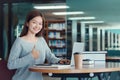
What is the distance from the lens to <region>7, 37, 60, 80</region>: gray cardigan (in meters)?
2.13

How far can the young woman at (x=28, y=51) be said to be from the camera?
2.14 m

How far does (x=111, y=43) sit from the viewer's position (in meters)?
7.32

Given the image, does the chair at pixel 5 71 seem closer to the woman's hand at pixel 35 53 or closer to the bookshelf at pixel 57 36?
the woman's hand at pixel 35 53

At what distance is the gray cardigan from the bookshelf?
5.40m

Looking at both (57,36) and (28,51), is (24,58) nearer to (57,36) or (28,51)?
(28,51)

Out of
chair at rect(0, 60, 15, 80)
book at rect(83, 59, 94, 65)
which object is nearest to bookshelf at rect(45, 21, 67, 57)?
chair at rect(0, 60, 15, 80)

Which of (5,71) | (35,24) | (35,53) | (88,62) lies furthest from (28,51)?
(5,71)

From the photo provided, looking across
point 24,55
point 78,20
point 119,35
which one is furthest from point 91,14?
point 24,55

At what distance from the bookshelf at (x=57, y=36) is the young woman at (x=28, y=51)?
5403mm

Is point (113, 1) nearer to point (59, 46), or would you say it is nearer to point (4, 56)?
point (59, 46)

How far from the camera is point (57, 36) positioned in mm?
8102

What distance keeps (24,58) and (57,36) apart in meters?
5.98

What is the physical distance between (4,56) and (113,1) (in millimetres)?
3500

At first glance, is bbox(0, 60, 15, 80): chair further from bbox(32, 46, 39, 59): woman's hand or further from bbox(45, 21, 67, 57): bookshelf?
bbox(45, 21, 67, 57): bookshelf
